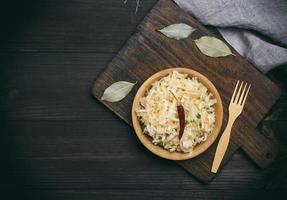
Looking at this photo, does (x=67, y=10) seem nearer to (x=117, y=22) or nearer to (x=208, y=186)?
(x=117, y=22)

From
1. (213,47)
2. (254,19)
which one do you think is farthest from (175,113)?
(254,19)

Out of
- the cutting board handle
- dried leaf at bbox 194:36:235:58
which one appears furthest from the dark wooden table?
dried leaf at bbox 194:36:235:58

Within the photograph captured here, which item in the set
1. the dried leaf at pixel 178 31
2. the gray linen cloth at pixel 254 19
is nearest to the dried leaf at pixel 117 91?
the dried leaf at pixel 178 31

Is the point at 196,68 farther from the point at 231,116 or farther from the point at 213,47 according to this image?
the point at 231,116

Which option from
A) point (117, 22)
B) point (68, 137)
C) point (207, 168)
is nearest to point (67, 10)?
point (117, 22)

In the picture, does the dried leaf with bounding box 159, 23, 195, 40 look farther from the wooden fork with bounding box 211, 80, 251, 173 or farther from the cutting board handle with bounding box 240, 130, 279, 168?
the cutting board handle with bounding box 240, 130, 279, 168

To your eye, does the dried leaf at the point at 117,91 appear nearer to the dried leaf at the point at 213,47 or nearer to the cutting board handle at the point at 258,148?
the dried leaf at the point at 213,47

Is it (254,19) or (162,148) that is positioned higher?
(254,19)
